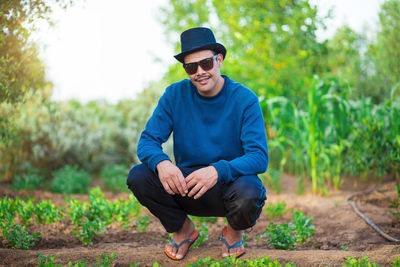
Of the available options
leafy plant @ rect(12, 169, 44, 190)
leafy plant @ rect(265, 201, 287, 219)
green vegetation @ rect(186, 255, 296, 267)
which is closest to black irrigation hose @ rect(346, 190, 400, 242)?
leafy plant @ rect(265, 201, 287, 219)

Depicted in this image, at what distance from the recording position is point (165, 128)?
2686mm

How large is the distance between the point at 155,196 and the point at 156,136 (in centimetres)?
41

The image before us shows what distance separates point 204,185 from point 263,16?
16.1 feet

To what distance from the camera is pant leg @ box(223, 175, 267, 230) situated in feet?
7.68

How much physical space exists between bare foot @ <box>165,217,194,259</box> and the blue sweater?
44 centimetres

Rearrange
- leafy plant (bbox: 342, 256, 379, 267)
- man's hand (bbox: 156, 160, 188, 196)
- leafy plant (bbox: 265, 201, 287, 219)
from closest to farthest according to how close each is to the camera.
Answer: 1. leafy plant (bbox: 342, 256, 379, 267)
2. man's hand (bbox: 156, 160, 188, 196)
3. leafy plant (bbox: 265, 201, 287, 219)

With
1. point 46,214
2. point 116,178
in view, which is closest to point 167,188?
point 46,214

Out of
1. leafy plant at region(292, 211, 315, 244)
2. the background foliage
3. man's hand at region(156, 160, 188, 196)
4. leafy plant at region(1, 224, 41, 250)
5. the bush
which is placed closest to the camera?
man's hand at region(156, 160, 188, 196)

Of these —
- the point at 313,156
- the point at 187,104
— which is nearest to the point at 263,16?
the point at 313,156

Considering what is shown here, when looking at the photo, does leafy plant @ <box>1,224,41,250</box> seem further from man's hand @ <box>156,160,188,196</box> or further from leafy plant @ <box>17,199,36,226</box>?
man's hand @ <box>156,160,188,196</box>

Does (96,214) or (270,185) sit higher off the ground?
(96,214)

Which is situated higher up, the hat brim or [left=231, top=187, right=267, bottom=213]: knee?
the hat brim

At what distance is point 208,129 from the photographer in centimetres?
260

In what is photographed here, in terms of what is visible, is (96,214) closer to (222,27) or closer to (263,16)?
(263,16)
